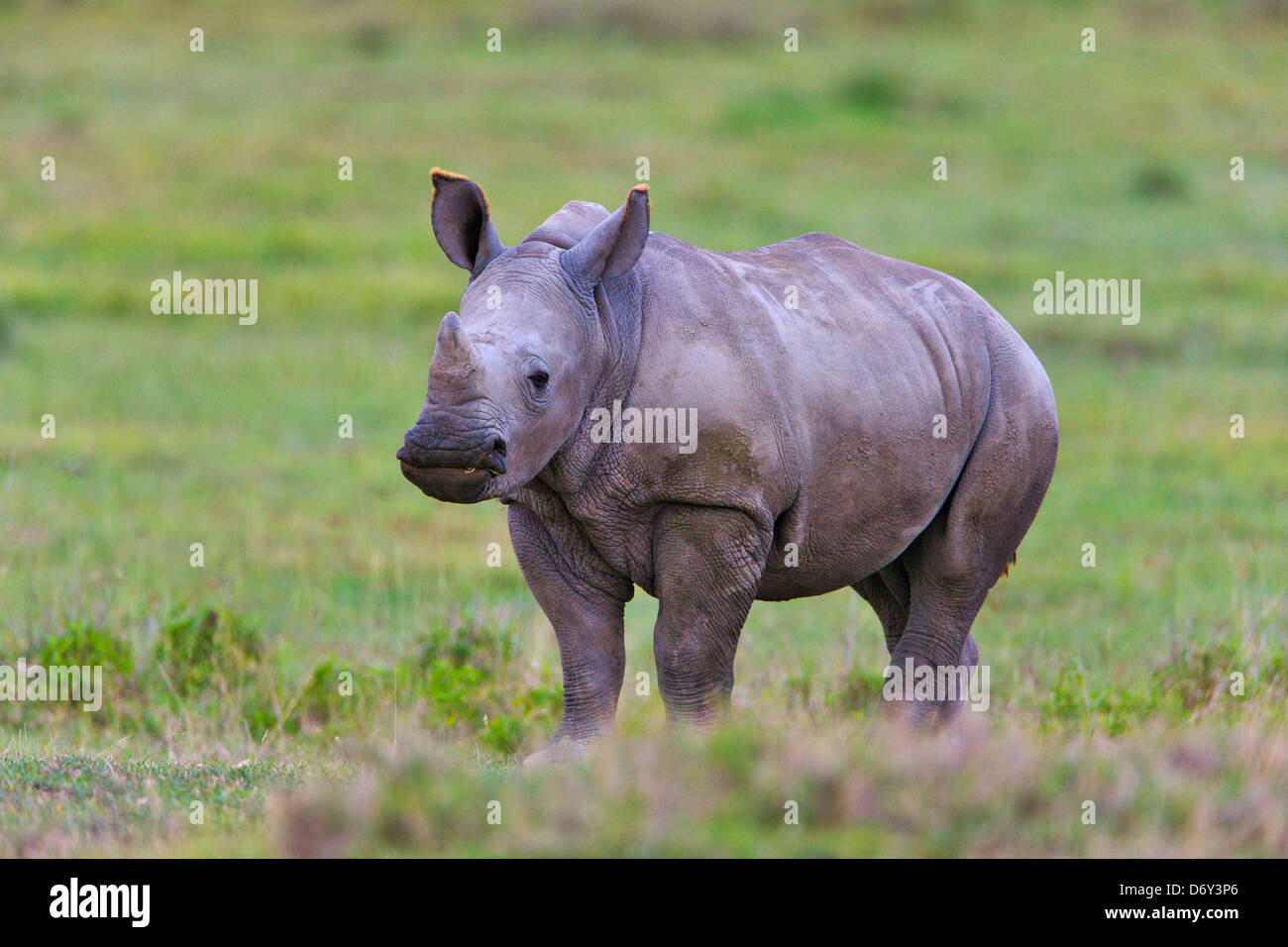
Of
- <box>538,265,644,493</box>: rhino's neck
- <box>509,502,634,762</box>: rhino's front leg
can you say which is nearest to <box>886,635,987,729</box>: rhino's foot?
<box>509,502,634,762</box>: rhino's front leg

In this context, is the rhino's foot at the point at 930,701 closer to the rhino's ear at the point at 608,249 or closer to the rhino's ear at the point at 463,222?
the rhino's ear at the point at 608,249

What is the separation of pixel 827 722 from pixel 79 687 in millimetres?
3473

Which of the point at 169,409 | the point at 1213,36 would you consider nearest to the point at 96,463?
the point at 169,409

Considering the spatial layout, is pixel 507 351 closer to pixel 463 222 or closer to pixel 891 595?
pixel 463 222

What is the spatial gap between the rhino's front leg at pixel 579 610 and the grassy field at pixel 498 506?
0.72 feet

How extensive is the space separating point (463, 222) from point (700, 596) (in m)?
1.48

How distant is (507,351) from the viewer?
5457 mm

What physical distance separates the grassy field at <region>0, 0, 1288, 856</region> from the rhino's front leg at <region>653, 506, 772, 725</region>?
0.33 metres

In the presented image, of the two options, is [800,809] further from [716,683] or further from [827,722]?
[827,722]

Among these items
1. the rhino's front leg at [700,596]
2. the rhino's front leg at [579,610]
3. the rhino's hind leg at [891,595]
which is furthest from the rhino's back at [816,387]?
the rhino's hind leg at [891,595]

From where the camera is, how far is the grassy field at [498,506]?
479 centimetres

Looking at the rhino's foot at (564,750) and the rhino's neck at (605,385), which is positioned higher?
the rhino's neck at (605,385)

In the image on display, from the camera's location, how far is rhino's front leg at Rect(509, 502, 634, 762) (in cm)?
623

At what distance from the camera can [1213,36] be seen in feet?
104
